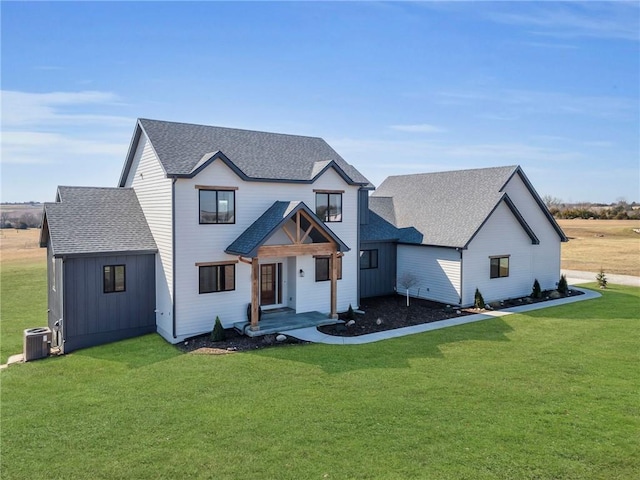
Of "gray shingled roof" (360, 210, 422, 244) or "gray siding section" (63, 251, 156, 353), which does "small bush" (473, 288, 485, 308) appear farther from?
"gray siding section" (63, 251, 156, 353)

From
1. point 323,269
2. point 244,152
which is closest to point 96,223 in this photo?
point 244,152

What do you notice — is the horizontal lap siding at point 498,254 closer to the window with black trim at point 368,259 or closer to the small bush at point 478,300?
the small bush at point 478,300

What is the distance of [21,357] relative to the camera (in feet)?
51.9

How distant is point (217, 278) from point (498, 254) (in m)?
14.7

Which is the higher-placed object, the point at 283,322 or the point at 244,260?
the point at 244,260

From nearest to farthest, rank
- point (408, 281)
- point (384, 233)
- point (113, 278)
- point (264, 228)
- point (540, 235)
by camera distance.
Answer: point (113, 278) → point (264, 228) → point (408, 281) → point (384, 233) → point (540, 235)

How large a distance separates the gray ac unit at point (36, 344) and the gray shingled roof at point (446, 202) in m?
17.3

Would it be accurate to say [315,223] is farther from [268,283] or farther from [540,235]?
[540,235]

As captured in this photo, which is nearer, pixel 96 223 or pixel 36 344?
pixel 36 344

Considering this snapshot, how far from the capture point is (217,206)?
17.2m

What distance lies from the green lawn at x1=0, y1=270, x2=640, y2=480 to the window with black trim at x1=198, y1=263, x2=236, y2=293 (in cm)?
262

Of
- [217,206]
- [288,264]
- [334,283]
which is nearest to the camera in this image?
[217,206]

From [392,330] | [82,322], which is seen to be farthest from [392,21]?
[82,322]

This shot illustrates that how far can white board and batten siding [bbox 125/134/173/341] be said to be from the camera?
53.9ft
